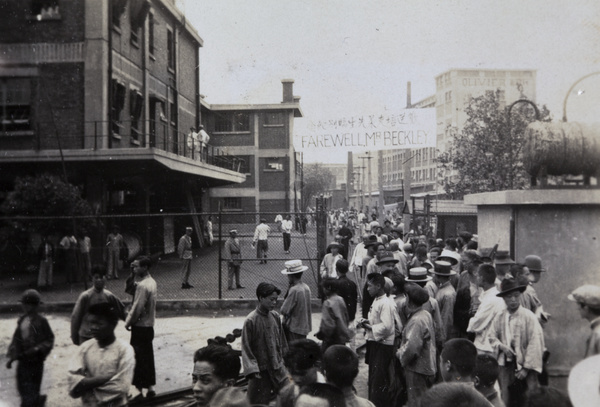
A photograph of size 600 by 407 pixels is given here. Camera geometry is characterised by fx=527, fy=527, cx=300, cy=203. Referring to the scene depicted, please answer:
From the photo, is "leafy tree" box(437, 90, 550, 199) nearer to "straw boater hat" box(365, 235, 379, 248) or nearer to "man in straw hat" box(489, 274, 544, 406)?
"straw boater hat" box(365, 235, 379, 248)

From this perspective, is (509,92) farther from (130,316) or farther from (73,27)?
(130,316)

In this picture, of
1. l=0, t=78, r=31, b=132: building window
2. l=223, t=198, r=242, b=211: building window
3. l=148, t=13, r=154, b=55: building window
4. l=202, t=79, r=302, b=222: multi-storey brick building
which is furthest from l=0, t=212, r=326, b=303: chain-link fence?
l=202, t=79, r=302, b=222: multi-storey brick building

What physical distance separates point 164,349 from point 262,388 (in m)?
4.47

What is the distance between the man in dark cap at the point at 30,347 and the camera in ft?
17.8

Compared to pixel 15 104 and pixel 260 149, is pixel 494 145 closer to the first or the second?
pixel 15 104

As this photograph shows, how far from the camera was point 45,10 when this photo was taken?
16.2 m

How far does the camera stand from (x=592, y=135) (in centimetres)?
643

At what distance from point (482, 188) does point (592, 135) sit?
16.1 m

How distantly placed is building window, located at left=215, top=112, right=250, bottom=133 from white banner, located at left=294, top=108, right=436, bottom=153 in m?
26.3

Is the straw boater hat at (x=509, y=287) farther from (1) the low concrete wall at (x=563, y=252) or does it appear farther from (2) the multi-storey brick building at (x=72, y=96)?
(2) the multi-storey brick building at (x=72, y=96)

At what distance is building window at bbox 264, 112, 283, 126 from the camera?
36406mm

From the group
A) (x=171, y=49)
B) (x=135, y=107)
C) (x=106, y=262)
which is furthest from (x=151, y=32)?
(x=106, y=262)

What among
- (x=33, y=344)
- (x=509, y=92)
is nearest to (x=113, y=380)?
(x=33, y=344)

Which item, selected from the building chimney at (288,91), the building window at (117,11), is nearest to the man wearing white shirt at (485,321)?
the building window at (117,11)
